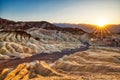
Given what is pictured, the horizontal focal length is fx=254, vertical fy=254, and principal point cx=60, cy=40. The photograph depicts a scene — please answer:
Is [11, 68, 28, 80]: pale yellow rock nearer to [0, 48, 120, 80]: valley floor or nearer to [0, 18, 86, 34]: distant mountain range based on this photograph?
[0, 48, 120, 80]: valley floor

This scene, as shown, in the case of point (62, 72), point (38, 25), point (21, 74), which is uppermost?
point (38, 25)

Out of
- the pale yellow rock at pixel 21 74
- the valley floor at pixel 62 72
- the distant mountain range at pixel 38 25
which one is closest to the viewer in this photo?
the pale yellow rock at pixel 21 74

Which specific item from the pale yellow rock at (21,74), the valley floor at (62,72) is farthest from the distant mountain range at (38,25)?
the pale yellow rock at (21,74)

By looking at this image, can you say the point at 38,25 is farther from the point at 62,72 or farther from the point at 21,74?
the point at 21,74

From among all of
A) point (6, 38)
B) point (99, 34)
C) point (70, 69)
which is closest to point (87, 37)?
point (99, 34)

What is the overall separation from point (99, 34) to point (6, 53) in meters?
76.4

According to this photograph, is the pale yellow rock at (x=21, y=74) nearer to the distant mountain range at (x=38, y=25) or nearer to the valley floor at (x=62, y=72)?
the valley floor at (x=62, y=72)

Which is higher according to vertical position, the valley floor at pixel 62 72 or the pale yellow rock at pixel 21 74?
the pale yellow rock at pixel 21 74

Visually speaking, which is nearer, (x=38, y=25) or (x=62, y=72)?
(x=62, y=72)

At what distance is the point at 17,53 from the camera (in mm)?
47688

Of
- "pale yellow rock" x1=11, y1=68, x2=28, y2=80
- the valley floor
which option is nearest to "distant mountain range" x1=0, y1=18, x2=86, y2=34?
the valley floor

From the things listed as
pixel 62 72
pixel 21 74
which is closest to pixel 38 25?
pixel 62 72

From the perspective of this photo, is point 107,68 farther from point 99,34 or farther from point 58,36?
point 99,34

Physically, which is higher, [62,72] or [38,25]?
[38,25]
